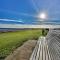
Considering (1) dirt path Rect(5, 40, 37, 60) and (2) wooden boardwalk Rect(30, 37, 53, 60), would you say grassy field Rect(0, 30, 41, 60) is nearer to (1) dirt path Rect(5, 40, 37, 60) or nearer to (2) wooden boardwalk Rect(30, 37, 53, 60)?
(1) dirt path Rect(5, 40, 37, 60)

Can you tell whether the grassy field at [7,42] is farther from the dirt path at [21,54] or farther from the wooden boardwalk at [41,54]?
the wooden boardwalk at [41,54]

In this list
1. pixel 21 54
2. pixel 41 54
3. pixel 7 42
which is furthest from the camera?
pixel 7 42

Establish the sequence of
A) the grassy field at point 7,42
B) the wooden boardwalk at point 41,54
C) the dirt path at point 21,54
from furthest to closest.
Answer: the grassy field at point 7,42 → the dirt path at point 21,54 → the wooden boardwalk at point 41,54

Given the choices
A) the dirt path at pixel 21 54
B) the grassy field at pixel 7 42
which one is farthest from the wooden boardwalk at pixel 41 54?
the grassy field at pixel 7 42

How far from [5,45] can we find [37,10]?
1.36m

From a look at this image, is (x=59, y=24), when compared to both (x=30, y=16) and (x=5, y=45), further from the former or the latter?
(x=5, y=45)

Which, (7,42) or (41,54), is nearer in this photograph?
(41,54)

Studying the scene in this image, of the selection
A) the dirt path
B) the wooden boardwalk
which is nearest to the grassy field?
the dirt path

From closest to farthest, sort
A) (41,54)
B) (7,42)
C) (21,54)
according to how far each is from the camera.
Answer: (41,54) → (21,54) → (7,42)

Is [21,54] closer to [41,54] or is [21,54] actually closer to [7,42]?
[41,54]

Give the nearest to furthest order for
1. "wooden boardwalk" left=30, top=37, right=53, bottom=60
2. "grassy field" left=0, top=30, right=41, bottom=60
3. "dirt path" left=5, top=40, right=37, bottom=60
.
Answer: "wooden boardwalk" left=30, top=37, right=53, bottom=60 < "dirt path" left=5, top=40, right=37, bottom=60 < "grassy field" left=0, top=30, right=41, bottom=60

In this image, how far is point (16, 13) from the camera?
337cm

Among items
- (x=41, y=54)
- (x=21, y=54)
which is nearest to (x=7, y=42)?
(x=21, y=54)

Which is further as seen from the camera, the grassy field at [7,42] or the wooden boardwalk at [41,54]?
the grassy field at [7,42]
